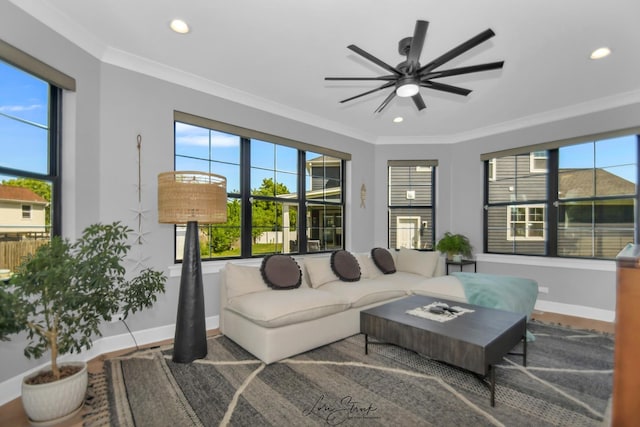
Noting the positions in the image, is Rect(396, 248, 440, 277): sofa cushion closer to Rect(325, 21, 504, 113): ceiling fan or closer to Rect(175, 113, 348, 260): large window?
Rect(175, 113, 348, 260): large window

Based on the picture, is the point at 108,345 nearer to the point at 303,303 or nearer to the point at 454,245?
the point at 303,303

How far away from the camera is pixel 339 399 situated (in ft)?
6.63

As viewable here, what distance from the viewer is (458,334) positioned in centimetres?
209

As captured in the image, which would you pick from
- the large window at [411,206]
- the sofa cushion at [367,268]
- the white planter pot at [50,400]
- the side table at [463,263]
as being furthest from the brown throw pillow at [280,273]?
the side table at [463,263]

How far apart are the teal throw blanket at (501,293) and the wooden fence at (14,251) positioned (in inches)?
156

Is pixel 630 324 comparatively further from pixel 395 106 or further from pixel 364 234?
pixel 364 234

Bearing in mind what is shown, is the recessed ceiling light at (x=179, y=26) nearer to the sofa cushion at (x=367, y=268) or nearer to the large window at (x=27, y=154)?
the large window at (x=27, y=154)

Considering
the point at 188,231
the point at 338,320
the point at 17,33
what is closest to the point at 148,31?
the point at 17,33

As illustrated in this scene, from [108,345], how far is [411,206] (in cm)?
476

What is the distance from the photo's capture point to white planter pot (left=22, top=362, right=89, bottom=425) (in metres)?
1.71

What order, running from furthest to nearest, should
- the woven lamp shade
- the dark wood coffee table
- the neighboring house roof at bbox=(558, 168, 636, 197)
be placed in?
the neighboring house roof at bbox=(558, 168, 636, 197) < the woven lamp shade < the dark wood coffee table

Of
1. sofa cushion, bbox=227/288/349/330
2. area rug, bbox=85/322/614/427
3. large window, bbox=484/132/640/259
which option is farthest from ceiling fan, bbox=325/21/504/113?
large window, bbox=484/132/640/259

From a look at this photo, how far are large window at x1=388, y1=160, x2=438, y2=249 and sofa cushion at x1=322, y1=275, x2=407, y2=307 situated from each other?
6.17 ft

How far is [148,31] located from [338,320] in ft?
10.2
